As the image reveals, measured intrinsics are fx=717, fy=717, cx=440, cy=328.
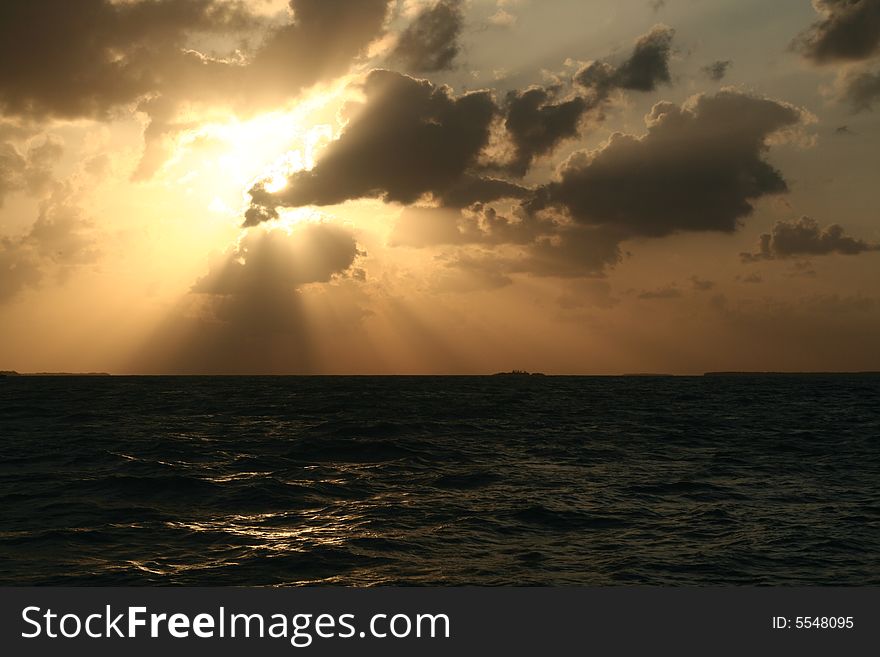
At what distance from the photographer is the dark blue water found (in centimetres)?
1552

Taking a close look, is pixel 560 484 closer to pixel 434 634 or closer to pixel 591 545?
pixel 591 545

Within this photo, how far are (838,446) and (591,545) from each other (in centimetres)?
2722

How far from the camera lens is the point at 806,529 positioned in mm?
19016

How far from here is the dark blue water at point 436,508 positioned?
15.5m

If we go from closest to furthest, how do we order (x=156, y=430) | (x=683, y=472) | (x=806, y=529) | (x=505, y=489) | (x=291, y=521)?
1. (x=806, y=529)
2. (x=291, y=521)
3. (x=505, y=489)
4. (x=683, y=472)
5. (x=156, y=430)

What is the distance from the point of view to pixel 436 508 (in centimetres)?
2186

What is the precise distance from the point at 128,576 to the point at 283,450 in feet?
70.2

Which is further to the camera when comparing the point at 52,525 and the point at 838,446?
the point at 838,446

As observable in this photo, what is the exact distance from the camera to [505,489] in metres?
25.0

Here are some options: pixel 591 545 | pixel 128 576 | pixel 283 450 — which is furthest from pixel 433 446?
pixel 128 576

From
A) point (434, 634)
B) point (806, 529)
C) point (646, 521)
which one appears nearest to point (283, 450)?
point (646, 521)

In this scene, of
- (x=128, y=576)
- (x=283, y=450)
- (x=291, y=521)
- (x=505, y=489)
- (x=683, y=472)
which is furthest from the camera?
(x=283, y=450)

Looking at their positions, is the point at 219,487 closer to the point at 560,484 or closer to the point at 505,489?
the point at 505,489

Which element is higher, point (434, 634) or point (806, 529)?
point (434, 634)
